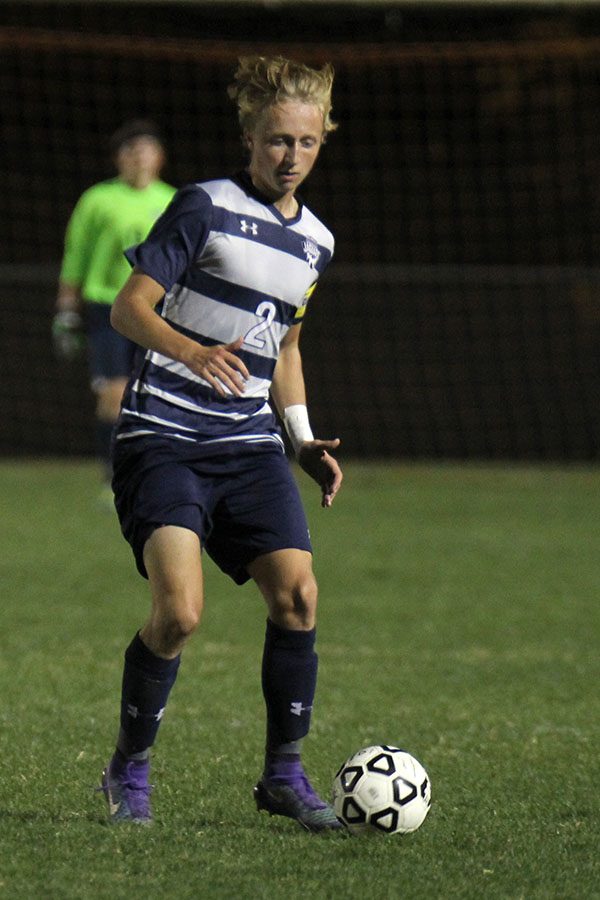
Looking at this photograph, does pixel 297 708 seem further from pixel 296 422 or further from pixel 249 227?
pixel 249 227

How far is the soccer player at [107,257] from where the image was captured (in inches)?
374

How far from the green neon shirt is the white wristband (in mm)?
5546

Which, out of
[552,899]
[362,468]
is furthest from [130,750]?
[362,468]

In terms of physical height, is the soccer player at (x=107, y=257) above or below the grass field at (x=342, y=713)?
above

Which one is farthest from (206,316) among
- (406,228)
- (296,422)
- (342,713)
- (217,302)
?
(406,228)

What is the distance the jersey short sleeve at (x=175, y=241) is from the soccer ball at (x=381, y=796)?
3.95 feet

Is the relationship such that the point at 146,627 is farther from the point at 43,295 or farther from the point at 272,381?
the point at 43,295

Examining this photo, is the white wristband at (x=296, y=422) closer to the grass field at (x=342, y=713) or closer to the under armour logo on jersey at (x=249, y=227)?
the under armour logo on jersey at (x=249, y=227)

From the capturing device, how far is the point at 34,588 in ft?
24.0

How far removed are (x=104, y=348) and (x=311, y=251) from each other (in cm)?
595

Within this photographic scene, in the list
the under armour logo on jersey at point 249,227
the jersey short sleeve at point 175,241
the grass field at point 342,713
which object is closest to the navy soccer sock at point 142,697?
the grass field at point 342,713

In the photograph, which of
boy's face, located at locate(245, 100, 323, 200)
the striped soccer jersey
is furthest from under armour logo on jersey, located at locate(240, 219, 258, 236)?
boy's face, located at locate(245, 100, 323, 200)

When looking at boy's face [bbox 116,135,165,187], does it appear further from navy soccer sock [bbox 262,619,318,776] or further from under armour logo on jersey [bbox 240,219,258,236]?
navy soccer sock [bbox 262,619,318,776]

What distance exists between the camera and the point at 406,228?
15.3 metres
